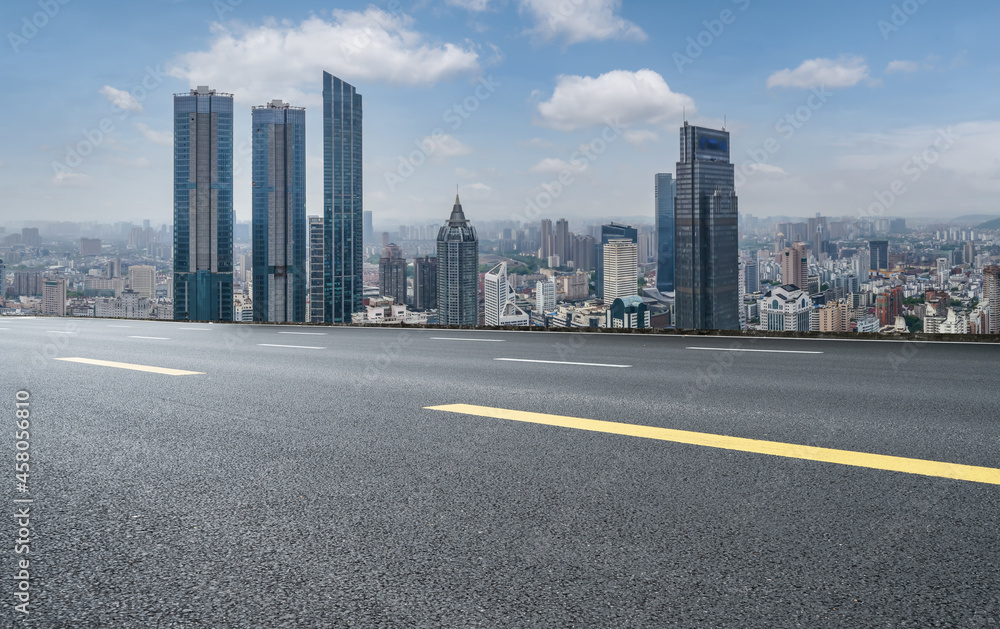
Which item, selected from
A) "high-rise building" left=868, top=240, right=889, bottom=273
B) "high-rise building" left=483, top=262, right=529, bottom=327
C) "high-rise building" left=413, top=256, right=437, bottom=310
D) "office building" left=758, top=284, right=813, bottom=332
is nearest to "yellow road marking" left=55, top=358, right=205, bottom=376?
"high-rise building" left=483, top=262, right=529, bottom=327

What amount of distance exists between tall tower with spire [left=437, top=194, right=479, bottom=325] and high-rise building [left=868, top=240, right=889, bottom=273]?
24.7 m

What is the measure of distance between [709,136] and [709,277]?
41742mm

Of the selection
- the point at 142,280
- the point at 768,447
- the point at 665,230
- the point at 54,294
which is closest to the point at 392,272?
the point at 665,230

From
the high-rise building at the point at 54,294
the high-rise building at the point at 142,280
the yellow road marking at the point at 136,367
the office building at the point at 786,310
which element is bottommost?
the yellow road marking at the point at 136,367

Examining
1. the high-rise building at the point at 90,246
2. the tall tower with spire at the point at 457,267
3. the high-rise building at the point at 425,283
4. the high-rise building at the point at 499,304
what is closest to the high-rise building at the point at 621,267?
the tall tower with spire at the point at 457,267

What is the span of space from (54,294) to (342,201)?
291ft

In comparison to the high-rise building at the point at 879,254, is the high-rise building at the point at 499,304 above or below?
below

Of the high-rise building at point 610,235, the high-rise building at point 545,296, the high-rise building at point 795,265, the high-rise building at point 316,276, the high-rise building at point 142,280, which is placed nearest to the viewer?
the high-rise building at point 795,265

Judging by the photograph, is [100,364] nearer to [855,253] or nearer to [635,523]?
[635,523]

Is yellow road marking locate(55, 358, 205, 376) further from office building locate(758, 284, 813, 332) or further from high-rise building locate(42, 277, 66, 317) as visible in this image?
high-rise building locate(42, 277, 66, 317)

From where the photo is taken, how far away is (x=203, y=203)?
90438 millimetres

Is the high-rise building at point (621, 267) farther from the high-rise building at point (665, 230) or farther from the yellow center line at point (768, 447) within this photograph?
the yellow center line at point (768, 447)

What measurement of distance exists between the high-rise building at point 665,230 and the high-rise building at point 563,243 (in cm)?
1296

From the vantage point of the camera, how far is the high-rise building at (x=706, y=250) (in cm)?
7025
